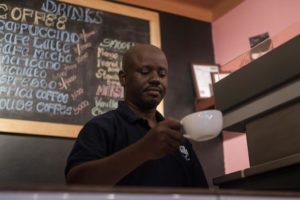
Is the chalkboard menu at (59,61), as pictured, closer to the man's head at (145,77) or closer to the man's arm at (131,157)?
the man's head at (145,77)

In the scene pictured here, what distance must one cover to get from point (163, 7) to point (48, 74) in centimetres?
89

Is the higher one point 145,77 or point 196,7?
point 196,7

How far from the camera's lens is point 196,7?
266 cm

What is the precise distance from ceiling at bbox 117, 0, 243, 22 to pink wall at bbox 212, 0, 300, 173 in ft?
0.14

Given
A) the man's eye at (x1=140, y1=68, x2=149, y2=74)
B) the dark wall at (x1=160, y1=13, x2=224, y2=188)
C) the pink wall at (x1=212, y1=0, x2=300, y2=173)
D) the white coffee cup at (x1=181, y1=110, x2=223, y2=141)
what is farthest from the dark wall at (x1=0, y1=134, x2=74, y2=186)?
the white coffee cup at (x1=181, y1=110, x2=223, y2=141)

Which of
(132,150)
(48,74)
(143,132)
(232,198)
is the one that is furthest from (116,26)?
(232,198)

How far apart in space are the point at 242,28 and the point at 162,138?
1.77 m

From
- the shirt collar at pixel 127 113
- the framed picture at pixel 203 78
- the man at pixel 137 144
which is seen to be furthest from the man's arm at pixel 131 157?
the framed picture at pixel 203 78

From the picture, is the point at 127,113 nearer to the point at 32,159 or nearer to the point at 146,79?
the point at 146,79

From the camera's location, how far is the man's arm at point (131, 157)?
2.90 feet

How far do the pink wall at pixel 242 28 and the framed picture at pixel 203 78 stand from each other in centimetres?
12

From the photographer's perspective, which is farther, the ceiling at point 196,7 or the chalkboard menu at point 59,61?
the ceiling at point 196,7

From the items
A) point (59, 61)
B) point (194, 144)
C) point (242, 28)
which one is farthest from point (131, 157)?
point (242, 28)

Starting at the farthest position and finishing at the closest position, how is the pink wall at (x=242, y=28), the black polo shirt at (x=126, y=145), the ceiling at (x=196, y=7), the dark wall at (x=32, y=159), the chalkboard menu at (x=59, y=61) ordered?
the ceiling at (x=196, y=7), the pink wall at (x=242, y=28), the chalkboard menu at (x=59, y=61), the dark wall at (x=32, y=159), the black polo shirt at (x=126, y=145)
